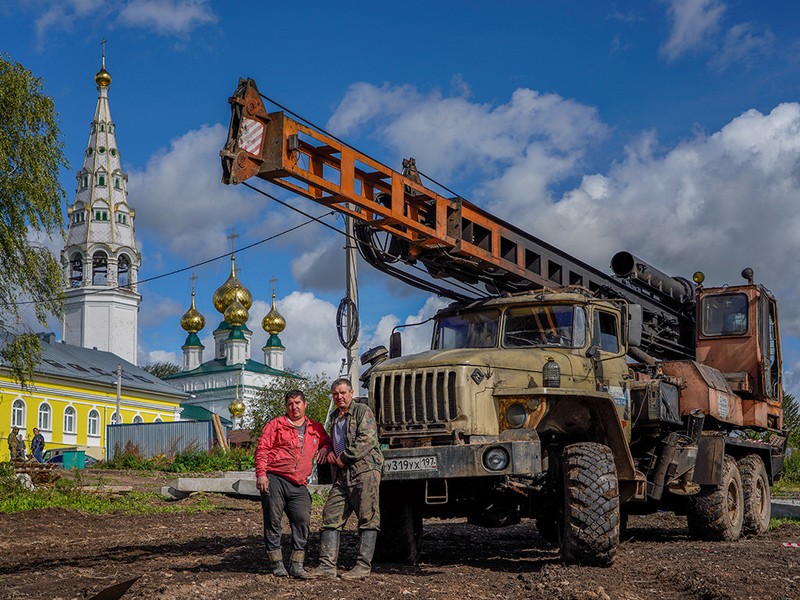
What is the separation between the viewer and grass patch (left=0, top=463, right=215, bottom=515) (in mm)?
18422

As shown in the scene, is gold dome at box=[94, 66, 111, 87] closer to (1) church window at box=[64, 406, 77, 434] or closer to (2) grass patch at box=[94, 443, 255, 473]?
(1) church window at box=[64, 406, 77, 434]

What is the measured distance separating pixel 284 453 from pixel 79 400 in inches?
2216

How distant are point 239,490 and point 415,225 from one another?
10.4m

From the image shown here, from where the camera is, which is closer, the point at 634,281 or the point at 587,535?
the point at 587,535

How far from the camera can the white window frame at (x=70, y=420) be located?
61.5 m

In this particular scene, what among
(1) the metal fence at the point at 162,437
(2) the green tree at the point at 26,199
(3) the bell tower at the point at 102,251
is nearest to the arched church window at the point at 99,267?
(3) the bell tower at the point at 102,251

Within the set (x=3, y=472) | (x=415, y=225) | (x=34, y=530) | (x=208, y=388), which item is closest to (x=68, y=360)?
(x=208, y=388)

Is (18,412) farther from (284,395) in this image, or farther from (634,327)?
(634,327)

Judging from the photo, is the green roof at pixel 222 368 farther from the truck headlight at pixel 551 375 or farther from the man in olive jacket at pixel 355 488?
the man in olive jacket at pixel 355 488

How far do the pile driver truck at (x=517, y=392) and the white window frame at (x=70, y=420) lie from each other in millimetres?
52232

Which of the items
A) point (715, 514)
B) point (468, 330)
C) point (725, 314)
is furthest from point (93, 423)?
point (468, 330)

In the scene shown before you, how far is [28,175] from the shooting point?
17.6 meters

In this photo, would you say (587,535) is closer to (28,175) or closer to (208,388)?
(28,175)

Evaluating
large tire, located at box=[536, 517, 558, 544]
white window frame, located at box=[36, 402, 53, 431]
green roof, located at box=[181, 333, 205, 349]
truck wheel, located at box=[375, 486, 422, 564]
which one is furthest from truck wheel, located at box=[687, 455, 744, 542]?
green roof, located at box=[181, 333, 205, 349]
